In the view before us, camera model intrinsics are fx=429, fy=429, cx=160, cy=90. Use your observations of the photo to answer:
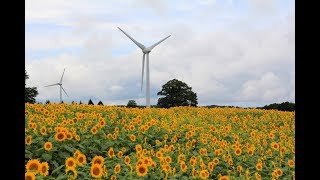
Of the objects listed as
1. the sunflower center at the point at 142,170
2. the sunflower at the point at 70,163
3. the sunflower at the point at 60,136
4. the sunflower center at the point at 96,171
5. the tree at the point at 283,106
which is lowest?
the sunflower center at the point at 142,170

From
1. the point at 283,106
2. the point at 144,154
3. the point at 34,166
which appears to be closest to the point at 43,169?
the point at 34,166

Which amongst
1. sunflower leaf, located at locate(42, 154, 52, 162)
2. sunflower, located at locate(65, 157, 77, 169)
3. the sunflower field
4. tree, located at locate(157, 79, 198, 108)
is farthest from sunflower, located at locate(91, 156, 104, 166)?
tree, located at locate(157, 79, 198, 108)

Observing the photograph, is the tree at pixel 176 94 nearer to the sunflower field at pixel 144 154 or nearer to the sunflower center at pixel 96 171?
the sunflower field at pixel 144 154

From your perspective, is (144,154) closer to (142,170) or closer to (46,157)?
(46,157)

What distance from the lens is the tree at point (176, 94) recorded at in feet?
147

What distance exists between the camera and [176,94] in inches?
1774

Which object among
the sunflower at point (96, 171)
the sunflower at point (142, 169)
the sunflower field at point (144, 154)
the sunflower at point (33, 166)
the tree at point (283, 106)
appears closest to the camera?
the sunflower at point (33, 166)

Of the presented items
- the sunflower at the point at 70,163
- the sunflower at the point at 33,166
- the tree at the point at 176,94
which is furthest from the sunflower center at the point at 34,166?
the tree at the point at 176,94

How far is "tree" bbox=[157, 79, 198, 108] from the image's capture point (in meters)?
44.7

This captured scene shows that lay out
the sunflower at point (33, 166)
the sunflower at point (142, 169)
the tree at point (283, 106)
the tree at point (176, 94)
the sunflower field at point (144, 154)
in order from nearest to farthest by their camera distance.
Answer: the sunflower at point (33, 166), the sunflower at point (142, 169), the sunflower field at point (144, 154), the tree at point (283, 106), the tree at point (176, 94)
